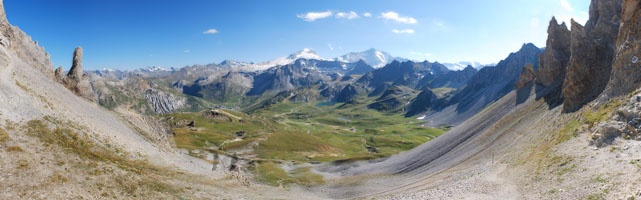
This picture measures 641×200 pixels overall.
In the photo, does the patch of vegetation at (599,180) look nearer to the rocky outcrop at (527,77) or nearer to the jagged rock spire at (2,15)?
the jagged rock spire at (2,15)

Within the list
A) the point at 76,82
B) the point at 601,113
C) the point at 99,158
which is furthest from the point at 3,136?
the point at 601,113

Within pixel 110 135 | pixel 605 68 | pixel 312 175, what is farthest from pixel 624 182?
pixel 312 175

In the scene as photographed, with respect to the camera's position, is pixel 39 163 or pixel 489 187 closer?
pixel 39 163

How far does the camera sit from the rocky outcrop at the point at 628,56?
44.2 meters

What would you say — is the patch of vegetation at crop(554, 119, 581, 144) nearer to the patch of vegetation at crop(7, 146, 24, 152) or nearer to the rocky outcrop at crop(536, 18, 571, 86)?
the rocky outcrop at crop(536, 18, 571, 86)

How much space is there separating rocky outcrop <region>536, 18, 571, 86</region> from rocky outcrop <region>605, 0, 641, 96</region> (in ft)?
194

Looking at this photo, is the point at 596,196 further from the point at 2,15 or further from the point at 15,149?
the point at 2,15

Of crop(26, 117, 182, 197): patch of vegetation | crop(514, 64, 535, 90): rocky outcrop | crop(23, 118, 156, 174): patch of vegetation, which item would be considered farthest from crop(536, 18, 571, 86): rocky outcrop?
crop(23, 118, 156, 174): patch of vegetation

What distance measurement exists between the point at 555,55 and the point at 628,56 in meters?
71.1

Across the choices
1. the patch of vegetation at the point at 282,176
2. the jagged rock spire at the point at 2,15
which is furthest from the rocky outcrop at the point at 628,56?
the jagged rock spire at the point at 2,15

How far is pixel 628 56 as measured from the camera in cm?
4666

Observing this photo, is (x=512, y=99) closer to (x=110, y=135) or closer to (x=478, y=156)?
(x=478, y=156)

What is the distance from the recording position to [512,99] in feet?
374

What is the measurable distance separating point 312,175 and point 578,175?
69812mm
